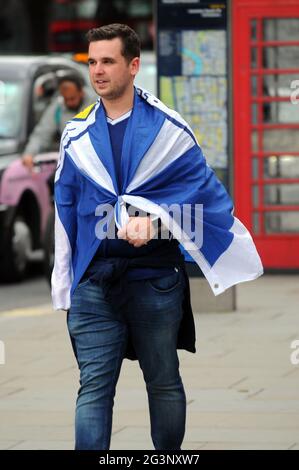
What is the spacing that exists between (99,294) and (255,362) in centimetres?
344

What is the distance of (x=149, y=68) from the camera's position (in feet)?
54.6

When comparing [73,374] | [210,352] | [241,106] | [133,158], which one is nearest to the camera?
[133,158]

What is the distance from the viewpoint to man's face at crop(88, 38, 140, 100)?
17.2ft

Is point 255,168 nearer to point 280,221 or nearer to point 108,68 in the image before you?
point 280,221

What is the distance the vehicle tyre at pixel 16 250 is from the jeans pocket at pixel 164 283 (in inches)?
300

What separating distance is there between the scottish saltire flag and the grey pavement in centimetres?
123

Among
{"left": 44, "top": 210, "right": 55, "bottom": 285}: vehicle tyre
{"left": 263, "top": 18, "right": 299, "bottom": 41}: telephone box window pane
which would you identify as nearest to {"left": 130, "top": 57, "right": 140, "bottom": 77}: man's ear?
{"left": 44, "top": 210, "right": 55, "bottom": 285}: vehicle tyre

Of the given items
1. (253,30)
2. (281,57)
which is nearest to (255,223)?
(281,57)

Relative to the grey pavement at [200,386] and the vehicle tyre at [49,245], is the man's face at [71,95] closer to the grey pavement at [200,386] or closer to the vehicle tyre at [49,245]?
the vehicle tyre at [49,245]

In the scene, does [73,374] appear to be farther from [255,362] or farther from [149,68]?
[149,68]

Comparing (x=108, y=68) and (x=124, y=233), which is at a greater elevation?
(x=108, y=68)

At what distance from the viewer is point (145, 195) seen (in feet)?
17.3

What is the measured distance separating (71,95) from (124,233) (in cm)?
722
